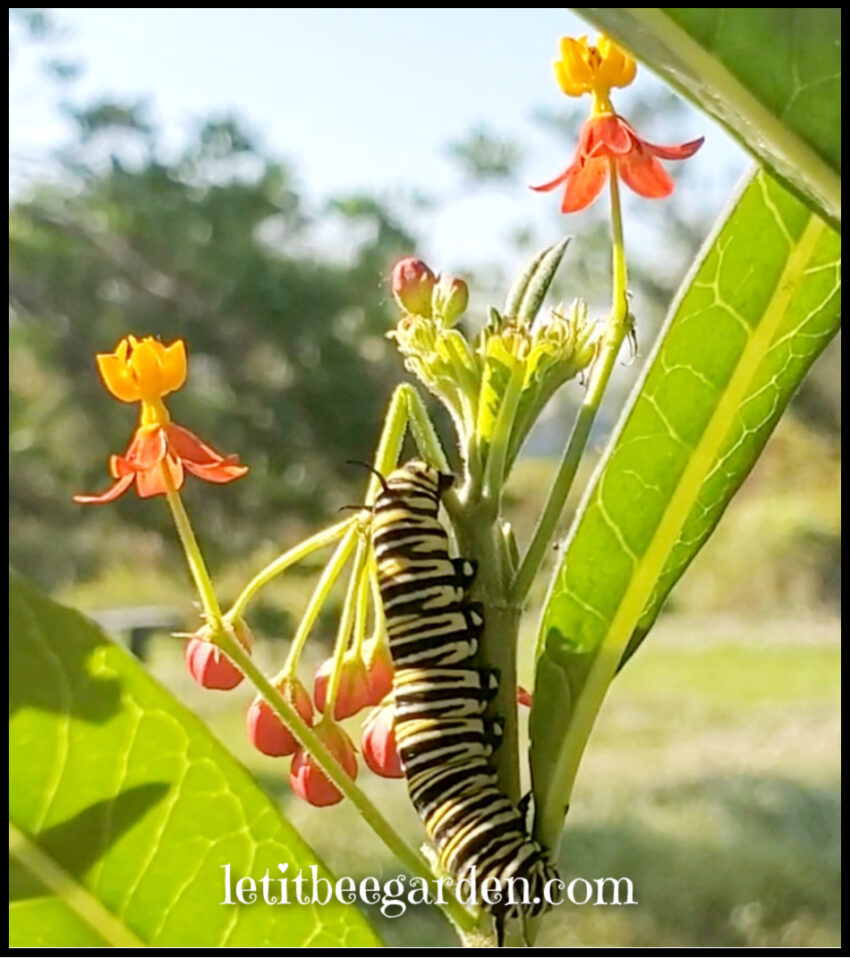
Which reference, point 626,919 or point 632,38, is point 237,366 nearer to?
point 626,919

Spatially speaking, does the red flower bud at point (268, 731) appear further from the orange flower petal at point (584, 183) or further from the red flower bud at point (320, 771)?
the orange flower petal at point (584, 183)

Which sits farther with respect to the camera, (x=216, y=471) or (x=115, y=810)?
(x=216, y=471)

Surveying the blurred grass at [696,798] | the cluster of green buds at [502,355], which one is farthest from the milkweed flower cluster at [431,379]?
the blurred grass at [696,798]

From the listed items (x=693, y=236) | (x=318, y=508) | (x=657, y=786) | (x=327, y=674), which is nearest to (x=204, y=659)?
(x=327, y=674)

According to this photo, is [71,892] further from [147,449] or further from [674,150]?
[674,150]

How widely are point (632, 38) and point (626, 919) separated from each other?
14.2 feet

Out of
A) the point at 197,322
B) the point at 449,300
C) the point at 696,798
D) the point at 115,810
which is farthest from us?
the point at 696,798

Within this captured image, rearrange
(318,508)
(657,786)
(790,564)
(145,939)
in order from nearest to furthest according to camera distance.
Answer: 1. (145,939)
2. (318,508)
3. (657,786)
4. (790,564)

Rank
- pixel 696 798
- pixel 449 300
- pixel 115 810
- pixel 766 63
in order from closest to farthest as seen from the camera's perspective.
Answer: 1. pixel 766 63
2. pixel 115 810
3. pixel 449 300
4. pixel 696 798

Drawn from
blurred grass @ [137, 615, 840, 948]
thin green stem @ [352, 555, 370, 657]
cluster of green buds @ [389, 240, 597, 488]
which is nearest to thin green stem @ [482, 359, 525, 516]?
cluster of green buds @ [389, 240, 597, 488]

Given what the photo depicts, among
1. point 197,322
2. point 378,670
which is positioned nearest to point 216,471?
point 378,670

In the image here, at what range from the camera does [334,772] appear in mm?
417

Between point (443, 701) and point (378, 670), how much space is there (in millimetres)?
91

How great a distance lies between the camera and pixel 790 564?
6.06 m
